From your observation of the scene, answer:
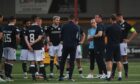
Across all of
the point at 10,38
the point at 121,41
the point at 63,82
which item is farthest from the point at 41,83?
the point at 121,41

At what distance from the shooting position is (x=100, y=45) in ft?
71.6

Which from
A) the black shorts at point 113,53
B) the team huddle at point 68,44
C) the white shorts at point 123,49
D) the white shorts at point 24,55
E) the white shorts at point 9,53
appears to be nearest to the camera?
the team huddle at point 68,44

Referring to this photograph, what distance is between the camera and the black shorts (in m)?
20.5

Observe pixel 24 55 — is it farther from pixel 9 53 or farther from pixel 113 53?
pixel 113 53

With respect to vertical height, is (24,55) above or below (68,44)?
below

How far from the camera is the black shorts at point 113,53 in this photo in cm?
2055

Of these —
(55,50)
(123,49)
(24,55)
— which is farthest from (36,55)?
(123,49)

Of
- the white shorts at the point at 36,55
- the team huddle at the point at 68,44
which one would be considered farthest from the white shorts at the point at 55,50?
the white shorts at the point at 36,55

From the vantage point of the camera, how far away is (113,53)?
20.7 metres

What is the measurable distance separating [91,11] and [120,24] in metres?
20.4

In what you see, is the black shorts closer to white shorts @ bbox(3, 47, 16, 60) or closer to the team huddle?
the team huddle

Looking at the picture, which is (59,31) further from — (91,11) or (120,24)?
(91,11)

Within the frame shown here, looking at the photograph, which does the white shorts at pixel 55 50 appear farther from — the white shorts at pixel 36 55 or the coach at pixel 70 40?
the coach at pixel 70 40

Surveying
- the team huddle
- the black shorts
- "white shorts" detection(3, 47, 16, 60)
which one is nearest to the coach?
the team huddle
